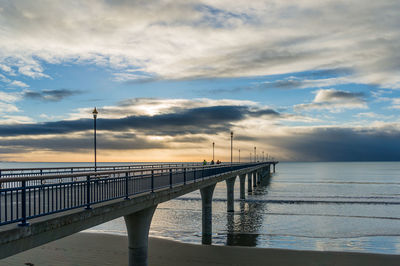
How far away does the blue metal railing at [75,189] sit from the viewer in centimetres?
902

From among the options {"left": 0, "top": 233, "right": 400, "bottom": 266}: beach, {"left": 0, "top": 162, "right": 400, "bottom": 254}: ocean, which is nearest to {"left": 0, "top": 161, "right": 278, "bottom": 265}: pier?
{"left": 0, "top": 233, "right": 400, "bottom": 266}: beach

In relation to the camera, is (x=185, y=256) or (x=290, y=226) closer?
(x=185, y=256)

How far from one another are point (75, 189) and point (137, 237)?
19.2ft

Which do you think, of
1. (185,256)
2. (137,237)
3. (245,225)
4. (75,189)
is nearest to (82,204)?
(75,189)

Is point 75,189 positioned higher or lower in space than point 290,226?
higher

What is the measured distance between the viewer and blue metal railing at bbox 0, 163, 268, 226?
9025mm

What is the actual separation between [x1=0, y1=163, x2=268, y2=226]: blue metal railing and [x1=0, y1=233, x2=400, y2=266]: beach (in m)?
4.87

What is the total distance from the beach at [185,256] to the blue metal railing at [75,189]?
16.0ft

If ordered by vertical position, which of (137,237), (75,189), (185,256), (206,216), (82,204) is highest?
(75,189)

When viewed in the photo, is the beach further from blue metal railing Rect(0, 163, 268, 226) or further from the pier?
blue metal railing Rect(0, 163, 268, 226)

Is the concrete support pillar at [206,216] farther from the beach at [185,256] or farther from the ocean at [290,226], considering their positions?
the beach at [185,256]

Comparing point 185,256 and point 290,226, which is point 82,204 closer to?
point 185,256

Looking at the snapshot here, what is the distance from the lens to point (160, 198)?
17719mm

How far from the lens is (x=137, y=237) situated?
53.2 feet
